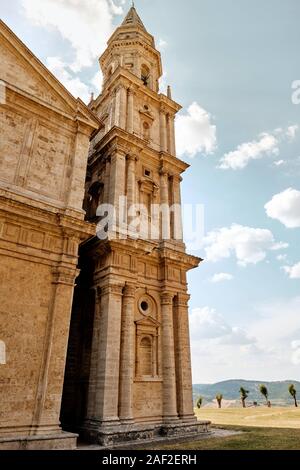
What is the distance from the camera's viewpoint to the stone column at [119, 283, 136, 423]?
14534mm

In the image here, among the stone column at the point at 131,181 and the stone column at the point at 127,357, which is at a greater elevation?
the stone column at the point at 131,181

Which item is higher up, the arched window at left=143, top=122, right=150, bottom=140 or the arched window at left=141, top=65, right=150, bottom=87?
the arched window at left=141, top=65, right=150, bottom=87

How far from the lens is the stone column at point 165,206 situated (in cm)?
2078

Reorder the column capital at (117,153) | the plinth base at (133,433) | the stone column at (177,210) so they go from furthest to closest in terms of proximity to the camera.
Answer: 1. the stone column at (177,210)
2. the column capital at (117,153)
3. the plinth base at (133,433)

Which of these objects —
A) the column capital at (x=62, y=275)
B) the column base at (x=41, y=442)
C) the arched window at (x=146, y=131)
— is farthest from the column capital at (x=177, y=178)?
the column base at (x=41, y=442)

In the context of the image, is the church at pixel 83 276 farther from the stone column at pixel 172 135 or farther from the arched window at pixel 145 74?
the arched window at pixel 145 74

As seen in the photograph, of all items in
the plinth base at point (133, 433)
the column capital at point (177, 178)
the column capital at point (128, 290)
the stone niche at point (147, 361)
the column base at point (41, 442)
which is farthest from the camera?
the column capital at point (177, 178)

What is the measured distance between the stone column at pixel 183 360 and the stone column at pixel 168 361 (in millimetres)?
475

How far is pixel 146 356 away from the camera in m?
17.3

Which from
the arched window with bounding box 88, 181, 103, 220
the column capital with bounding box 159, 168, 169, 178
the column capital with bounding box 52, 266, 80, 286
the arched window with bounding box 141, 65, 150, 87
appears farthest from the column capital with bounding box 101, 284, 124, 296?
the arched window with bounding box 141, 65, 150, 87

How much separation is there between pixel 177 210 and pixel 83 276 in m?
7.88

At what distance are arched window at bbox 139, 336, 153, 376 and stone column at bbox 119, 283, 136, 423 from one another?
1.18m

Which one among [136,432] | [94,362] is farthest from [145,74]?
[136,432]

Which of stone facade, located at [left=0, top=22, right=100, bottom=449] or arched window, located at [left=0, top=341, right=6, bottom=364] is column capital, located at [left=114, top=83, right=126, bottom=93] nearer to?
stone facade, located at [left=0, top=22, right=100, bottom=449]
